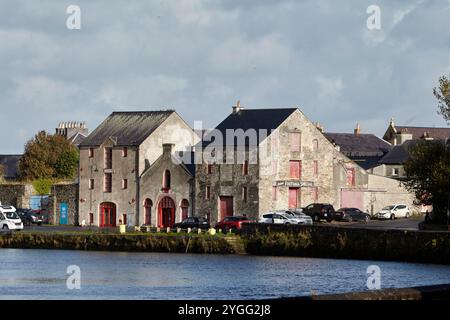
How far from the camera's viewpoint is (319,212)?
260 feet

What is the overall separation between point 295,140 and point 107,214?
17541 mm

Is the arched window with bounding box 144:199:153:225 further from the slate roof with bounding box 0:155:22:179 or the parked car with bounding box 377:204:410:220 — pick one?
the slate roof with bounding box 0:155:22:179

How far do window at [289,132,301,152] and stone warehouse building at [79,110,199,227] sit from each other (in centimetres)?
815

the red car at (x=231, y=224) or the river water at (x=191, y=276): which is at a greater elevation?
the red car at (x=231, y=224)

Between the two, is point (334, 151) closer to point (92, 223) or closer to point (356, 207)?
point (356, 207)

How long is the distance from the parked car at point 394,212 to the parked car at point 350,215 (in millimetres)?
3368

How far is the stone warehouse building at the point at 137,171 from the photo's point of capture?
86062mm

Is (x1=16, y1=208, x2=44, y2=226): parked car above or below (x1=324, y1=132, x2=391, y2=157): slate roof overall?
below

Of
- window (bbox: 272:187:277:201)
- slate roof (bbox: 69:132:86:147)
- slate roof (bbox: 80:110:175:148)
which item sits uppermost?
slate roof (bbox: 69:132:86:147)

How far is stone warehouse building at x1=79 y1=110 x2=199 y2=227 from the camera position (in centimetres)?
8606

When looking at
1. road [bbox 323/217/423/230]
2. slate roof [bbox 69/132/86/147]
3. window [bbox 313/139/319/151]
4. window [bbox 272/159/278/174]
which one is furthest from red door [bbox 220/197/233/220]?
slate roof [bbox 69/132/86/147]

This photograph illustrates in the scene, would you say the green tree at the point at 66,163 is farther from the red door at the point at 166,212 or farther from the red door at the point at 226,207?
the red door at the point at 226,207

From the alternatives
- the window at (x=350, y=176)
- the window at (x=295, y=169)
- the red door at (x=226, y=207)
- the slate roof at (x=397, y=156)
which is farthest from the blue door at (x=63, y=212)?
the slate roof at (x=397, y=156)

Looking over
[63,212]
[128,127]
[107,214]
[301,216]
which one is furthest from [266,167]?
[63,212]
